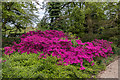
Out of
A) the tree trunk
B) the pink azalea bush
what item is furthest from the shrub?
the tree trunk

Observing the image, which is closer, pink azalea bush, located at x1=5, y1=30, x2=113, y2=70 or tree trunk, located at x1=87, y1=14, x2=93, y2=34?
pink azalea bush, located at x1=5, y1=30, x2=113, y2=70

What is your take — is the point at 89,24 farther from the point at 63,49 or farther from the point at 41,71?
the point at 41,71

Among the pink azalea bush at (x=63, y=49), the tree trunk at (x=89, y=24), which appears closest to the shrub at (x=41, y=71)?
the pink azalea bush at (x=63, y=49)

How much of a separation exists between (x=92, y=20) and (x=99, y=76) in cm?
470

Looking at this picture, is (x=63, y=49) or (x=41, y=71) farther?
(x=63, y=49)

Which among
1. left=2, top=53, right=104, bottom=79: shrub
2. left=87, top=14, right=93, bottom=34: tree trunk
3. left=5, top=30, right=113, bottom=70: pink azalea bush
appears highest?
left=87, top=14, right=93, bottom=34: tree trunk

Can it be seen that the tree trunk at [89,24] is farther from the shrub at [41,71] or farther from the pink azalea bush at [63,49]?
the shrub at [41,71]

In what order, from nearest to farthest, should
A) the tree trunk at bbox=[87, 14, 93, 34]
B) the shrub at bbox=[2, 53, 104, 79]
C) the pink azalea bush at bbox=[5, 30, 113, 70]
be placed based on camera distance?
the shrub at bbox=[2, 53, 104, 79] → the pink azalea bush at bbox=[5, 30, 113, 70] → the tree trunk at bbox=[87, 14, 93, 34]

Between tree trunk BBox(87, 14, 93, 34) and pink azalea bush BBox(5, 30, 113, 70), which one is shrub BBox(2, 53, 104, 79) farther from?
tree trunk BBox(87, 14, 93, 34)

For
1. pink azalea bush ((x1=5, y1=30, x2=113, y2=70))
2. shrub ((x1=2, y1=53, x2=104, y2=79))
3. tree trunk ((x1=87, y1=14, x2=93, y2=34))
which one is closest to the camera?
shrub ((x1=2, y1=53, x2=104, y2=79))

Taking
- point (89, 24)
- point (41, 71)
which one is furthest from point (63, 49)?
point (89, 24)

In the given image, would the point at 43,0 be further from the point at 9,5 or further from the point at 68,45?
the point at 68,45

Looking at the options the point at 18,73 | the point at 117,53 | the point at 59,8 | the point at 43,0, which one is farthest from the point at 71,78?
the point at 43,0

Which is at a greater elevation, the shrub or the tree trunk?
the tree trunk
